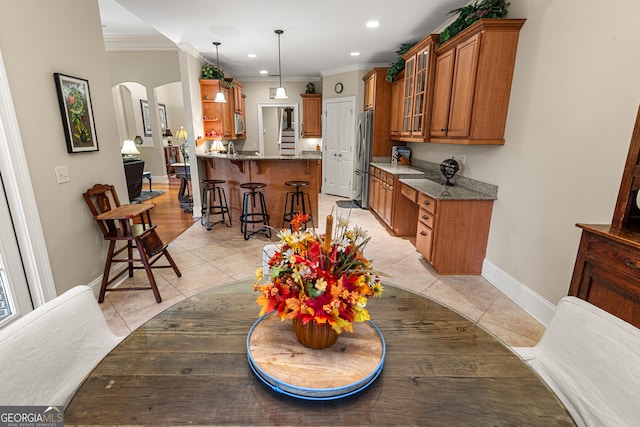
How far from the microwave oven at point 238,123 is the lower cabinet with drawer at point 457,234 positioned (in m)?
4.77

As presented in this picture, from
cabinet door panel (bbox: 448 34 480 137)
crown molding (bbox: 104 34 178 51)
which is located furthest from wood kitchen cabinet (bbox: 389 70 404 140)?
crown molding (bbox: 104 34 178 51)

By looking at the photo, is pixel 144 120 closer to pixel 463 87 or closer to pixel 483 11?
pixel 463 87

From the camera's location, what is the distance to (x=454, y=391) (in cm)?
83

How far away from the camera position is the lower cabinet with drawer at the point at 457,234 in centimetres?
299

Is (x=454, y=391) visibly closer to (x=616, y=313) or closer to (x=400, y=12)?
(x=616, y=313)

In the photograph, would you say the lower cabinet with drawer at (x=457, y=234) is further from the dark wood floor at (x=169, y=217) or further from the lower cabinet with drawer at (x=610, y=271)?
the dark wood floor at (x=169, y=217)

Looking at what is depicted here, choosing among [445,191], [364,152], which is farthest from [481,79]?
[364,152]

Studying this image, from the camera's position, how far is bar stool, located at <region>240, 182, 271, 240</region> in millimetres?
4168

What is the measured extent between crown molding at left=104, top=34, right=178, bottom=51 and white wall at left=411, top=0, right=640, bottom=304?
6.29m

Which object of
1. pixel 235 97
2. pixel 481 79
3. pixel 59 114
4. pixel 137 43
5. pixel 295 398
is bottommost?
pixel 295 398

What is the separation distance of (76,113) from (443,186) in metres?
3.58

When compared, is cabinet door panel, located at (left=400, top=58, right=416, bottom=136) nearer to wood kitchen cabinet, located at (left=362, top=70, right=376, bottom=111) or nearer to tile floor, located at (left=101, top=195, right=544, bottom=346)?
wood kitchen cabinet, located at (left=362, top=70, right=376, bottom=111)

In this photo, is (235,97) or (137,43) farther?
(235,97)

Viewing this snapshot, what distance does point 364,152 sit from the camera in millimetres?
5715
